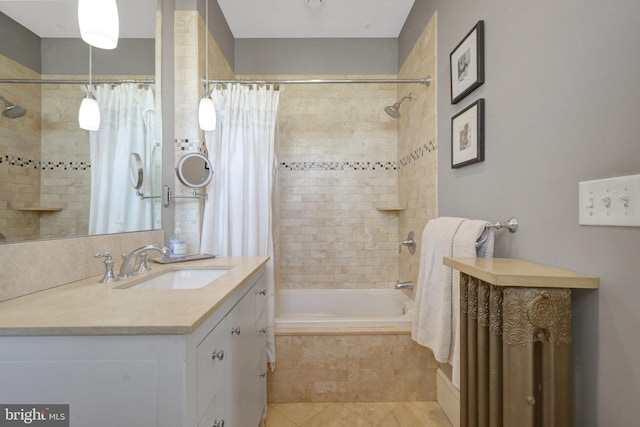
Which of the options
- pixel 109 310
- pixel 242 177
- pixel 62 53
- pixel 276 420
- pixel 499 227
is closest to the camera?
pixel 109 310

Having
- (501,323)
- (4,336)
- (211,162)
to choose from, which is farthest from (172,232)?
(501,323)

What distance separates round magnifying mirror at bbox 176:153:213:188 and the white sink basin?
1.99 feet

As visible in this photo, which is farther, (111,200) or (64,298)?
(111,200)

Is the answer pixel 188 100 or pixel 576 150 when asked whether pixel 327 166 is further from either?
pixel 576 150

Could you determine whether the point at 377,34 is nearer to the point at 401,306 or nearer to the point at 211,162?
the point at 211,162

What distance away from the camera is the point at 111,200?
4.60 feet

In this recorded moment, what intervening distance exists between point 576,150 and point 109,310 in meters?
1.42

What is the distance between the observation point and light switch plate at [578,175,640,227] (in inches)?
26.7

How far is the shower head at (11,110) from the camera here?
0.92 meters

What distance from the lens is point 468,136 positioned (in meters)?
1.52

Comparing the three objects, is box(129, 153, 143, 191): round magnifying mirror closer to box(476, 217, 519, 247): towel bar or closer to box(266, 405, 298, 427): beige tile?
box(266, 405, 298, 427): beige tile

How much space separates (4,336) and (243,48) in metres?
2.86

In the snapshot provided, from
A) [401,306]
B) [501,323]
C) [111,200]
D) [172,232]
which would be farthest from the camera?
[401,306]

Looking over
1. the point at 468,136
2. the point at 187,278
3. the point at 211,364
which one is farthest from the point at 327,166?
the point at 211,364
